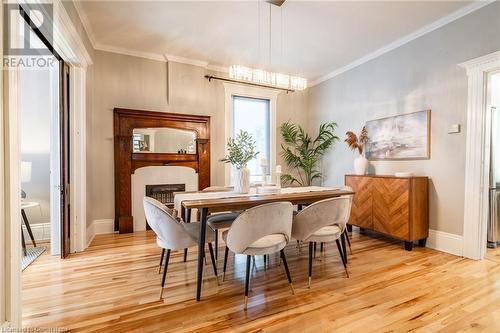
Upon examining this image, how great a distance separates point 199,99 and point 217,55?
82cm

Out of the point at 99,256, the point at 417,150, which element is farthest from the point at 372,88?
the point at 99,256

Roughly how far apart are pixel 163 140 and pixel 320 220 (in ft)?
10.2

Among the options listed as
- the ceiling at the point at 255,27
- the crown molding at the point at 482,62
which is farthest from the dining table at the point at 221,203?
the crown molding at the point at 482,62

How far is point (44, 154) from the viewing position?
377 cm

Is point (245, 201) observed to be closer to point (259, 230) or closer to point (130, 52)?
point (259, 230)

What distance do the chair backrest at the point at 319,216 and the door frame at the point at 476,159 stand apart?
70.4 inches

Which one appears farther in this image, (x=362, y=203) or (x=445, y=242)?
(x=362, y=203)

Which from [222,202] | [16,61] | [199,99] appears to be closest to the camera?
[16,61]

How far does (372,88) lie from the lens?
4.22 meters

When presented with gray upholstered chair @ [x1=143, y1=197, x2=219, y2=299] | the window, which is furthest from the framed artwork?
gray upholstered chair @ [x1=143, y1=197, x2=219, y2=299]

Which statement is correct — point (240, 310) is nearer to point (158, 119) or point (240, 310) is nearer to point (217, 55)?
point (158, 119)

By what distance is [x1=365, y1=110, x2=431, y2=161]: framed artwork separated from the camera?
136 inches

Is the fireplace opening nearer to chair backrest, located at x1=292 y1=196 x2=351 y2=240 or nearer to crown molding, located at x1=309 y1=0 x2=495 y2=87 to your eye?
chair backrest, located at x1=292 y1=196 x2=351 y2=240

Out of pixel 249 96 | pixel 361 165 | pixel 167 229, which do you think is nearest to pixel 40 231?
pixel 167 229
